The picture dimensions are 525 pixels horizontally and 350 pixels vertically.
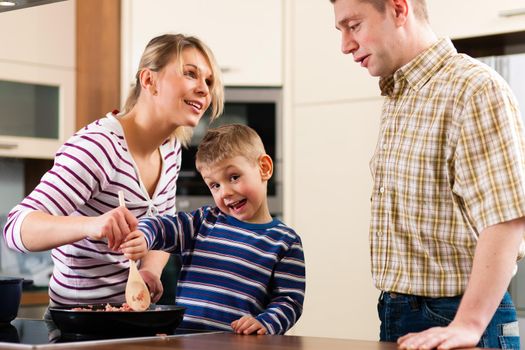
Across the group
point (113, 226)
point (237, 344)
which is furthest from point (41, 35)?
point (237, 344)

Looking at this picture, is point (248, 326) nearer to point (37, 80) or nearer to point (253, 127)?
point (253, 127)

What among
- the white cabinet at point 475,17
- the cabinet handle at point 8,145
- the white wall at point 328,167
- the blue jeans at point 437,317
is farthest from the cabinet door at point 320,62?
the blue jeans at point 437,317

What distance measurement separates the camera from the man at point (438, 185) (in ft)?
3.98

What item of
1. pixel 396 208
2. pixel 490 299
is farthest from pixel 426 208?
pixel 490 299

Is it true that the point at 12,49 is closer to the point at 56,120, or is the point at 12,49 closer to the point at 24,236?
the point at 56,120

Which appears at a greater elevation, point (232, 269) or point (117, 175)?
point (117, 175)

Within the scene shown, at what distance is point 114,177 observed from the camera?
166cm

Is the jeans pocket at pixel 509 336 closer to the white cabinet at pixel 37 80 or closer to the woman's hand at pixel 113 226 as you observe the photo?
the woman's hand at pixel 113 226

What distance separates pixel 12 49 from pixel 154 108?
1.65 m

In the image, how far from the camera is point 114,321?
1291 mm

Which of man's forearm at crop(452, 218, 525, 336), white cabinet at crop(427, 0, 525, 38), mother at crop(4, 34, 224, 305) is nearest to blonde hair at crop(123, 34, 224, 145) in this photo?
mother at crop(4, 34, 224, 305)

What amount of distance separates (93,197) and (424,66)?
0.69 meters

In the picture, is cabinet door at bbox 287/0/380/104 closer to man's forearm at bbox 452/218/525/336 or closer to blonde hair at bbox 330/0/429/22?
blonde hair at bbox 330/0/429/22

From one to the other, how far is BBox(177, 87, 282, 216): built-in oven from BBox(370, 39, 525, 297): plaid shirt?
1602 millimetres
